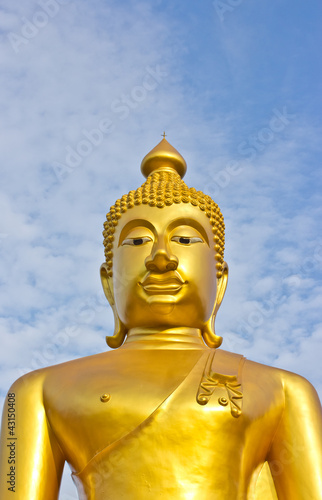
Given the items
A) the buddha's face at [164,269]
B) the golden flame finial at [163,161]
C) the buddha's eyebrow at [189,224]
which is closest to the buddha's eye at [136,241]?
the buddha's face at [164,269]

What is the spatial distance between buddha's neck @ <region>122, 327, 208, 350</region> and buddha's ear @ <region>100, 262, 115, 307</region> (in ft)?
2.04

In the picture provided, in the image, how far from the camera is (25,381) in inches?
224

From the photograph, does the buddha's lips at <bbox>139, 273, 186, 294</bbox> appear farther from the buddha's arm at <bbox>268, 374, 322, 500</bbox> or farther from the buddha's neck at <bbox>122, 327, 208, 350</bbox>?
the buddha's arm at <bbox>268, 374, 322, 500</bbox>

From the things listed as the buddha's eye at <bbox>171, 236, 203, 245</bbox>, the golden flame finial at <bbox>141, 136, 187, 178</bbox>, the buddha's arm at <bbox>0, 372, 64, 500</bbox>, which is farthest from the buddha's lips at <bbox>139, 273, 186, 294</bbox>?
the golden flame finial at <bbox>141, 136, 187, 178</bbox>

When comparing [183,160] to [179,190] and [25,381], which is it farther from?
[25,381]

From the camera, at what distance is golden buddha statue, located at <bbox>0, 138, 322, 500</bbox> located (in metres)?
4.94

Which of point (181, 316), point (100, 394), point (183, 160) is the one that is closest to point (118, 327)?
point (181, 316)

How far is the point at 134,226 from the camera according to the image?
6.36m

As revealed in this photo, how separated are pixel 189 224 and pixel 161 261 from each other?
26.0 inches

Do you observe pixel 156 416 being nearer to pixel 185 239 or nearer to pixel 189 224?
pixel 185 239

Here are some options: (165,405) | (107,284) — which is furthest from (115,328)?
(165,405)

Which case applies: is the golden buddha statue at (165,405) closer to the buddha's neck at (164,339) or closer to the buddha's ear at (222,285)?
the buddha's neck at (164,339)

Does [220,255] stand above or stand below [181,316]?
above

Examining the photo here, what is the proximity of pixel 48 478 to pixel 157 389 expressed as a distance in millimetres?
1115
